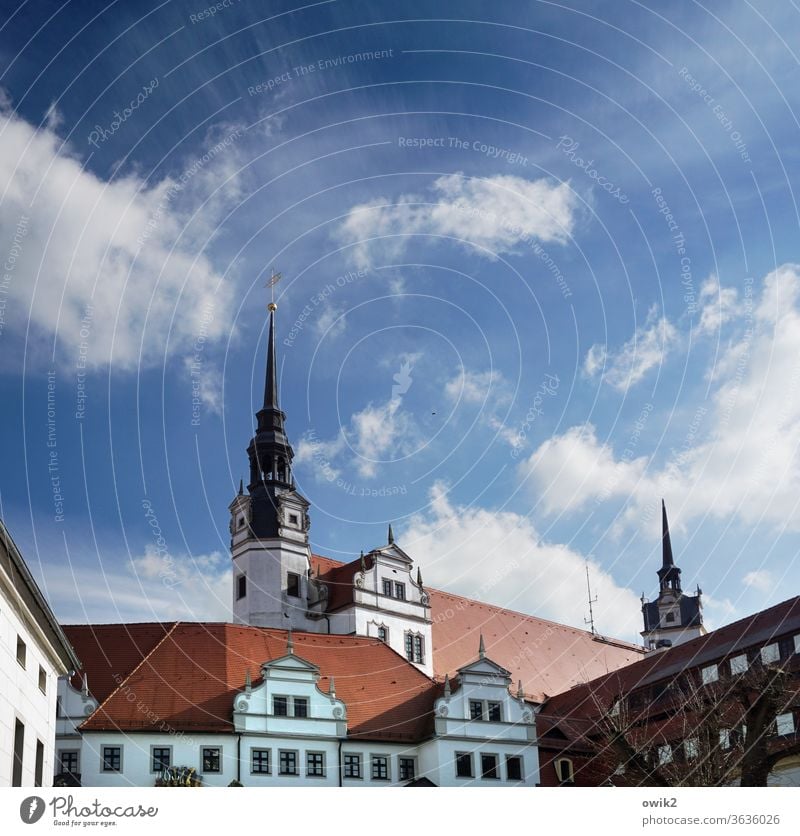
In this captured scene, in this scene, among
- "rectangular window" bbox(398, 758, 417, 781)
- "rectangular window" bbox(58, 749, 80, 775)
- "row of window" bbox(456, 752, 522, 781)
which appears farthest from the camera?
"row of window" bbox(456, 752, 522, 781)

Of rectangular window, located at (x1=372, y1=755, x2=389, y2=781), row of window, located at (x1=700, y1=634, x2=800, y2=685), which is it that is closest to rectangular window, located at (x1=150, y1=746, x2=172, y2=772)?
rectangular window, located at (x1=372, y1=755, x2=389, y2=781)

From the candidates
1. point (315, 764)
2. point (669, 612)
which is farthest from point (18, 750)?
point (669, 612)

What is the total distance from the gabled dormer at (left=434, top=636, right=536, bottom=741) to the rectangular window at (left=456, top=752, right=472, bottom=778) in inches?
27.1

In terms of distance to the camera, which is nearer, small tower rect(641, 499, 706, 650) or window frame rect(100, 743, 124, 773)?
window frame rect(100, 743, 124, 773)

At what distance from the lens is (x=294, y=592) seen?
54.4m

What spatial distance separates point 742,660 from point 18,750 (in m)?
26.3

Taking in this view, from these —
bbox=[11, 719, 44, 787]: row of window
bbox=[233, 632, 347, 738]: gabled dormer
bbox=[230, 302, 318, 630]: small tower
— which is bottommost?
bbox=[11, 719, 44, 787]: row of window

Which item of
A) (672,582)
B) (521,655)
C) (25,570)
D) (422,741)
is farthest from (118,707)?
(672,582)

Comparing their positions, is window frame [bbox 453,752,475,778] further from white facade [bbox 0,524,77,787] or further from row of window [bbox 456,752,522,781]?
white facade [bbox 0,524,77,787]
